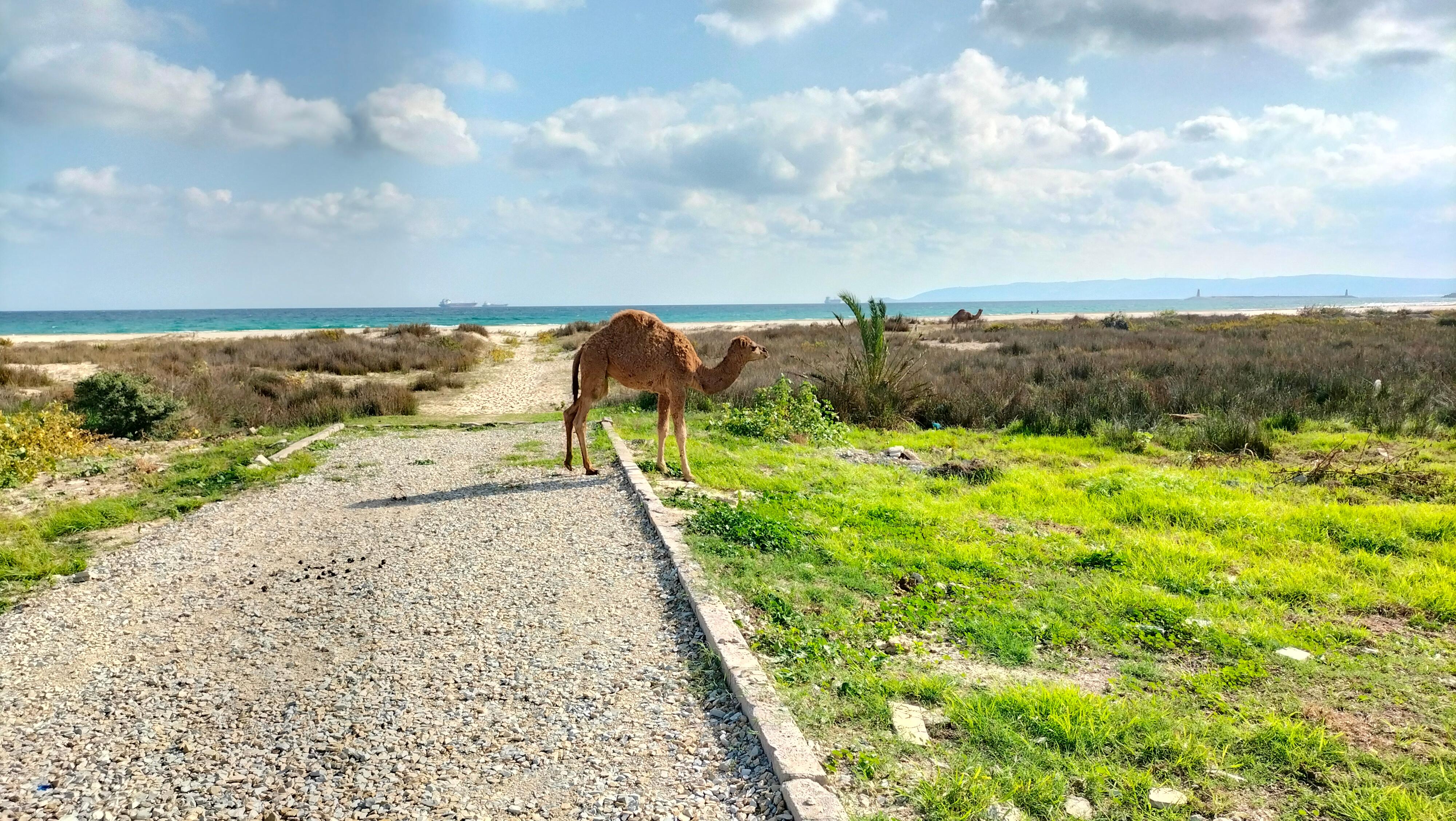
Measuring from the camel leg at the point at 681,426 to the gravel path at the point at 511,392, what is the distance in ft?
26.1

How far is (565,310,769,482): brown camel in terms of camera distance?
805cm

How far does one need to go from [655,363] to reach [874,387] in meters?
5.84

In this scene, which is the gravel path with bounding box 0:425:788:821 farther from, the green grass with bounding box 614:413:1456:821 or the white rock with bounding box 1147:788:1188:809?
the white rock with bounding box 1147:788:1188:809

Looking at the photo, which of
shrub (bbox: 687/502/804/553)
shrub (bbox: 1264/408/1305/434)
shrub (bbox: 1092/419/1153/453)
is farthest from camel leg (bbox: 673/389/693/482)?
shrub (bbox: 1264/408/1305/434)

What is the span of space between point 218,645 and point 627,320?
15.9 feet

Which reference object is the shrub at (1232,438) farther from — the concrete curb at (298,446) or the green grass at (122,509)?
the concrete curb at (298,446)

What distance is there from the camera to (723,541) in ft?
19.8

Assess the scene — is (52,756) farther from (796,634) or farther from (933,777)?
(933,777)

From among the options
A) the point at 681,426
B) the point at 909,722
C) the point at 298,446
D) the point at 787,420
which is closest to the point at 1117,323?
the point at 787,420

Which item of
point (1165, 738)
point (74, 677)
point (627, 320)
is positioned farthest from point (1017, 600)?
point (74, 677)

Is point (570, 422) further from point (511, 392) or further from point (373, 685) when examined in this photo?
point (511, 392)

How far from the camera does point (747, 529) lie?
20.4 ft

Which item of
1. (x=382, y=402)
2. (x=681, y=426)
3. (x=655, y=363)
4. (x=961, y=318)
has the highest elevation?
(x=961, y=318)

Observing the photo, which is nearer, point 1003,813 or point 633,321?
point 1003,813
